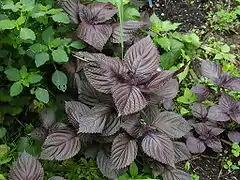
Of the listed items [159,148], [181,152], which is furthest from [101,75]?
[181,152]

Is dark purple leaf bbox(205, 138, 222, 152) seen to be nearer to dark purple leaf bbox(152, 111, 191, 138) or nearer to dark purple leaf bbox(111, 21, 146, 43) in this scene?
dark purple leaf bbox(152, 111, 191, 138)

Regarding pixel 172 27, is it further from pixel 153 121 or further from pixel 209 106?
pixel 153 121

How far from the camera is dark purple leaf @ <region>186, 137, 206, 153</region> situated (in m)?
2.19

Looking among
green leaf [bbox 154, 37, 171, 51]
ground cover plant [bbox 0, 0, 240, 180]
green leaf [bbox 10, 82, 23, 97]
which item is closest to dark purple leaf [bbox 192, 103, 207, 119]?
ground cover plant [bbox 0, 0, 240, 180]

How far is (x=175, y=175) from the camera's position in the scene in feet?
6.64

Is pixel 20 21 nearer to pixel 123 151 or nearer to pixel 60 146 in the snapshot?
pixel 60 146

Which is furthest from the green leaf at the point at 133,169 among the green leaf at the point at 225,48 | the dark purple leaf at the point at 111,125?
the green leaf at the point at 225,48

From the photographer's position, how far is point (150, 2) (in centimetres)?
284

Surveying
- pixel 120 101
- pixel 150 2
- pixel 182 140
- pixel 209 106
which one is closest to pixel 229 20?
pixel 150 2

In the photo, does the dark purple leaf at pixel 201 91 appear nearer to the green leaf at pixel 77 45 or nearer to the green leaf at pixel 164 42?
the green leaf at pixel 164 42

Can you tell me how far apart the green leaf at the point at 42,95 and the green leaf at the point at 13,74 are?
0.09m

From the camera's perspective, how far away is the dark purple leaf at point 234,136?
226cm

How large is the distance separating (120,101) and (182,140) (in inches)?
21.6

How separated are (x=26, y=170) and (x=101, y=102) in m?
0.40
